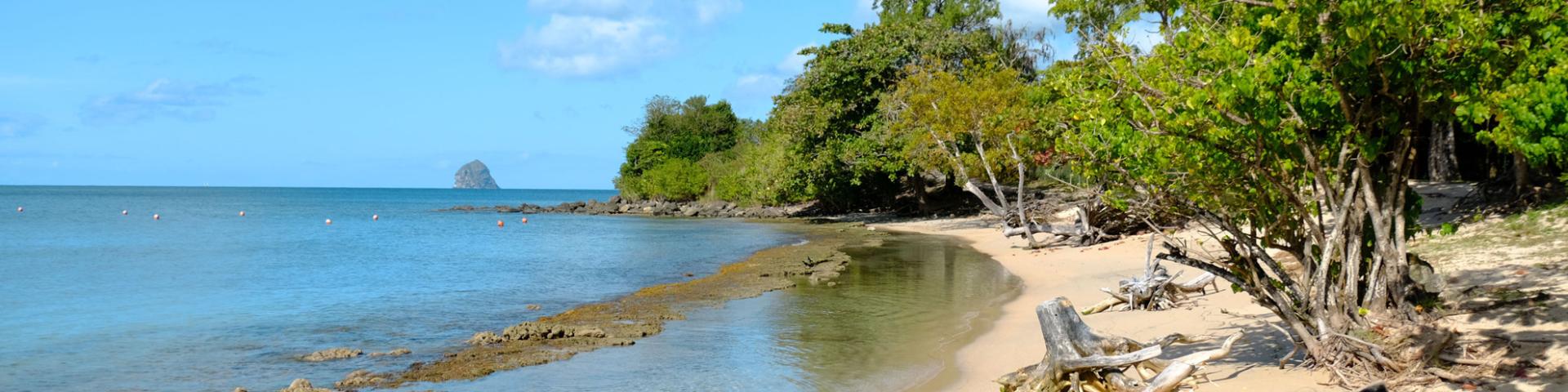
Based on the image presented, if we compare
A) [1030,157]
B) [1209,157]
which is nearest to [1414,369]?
[1209,157]

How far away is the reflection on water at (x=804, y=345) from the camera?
10.6m

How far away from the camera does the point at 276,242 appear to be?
40.1m

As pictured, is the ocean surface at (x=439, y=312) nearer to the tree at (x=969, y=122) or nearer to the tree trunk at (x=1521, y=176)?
the tree at (x=969, y=122)

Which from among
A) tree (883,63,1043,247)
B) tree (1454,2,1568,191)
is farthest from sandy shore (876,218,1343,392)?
tree (883,63,1043,247)

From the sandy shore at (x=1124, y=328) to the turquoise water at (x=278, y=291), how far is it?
6.82 meters

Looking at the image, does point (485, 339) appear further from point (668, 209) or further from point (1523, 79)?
point (668, 209)

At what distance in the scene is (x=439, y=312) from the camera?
17.3 m

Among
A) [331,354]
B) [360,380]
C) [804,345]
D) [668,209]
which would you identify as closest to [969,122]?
[804,345]

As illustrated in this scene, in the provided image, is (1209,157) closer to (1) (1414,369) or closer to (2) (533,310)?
(1) (1414,369)

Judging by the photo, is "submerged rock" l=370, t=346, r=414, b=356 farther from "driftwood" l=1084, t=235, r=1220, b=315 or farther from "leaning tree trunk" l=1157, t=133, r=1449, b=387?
"leaning tree trunk" l=1157, t=133, r=1449, b=387

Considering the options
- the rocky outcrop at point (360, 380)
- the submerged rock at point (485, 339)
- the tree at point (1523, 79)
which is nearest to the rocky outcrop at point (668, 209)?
the submerged rock at point (485, 339)

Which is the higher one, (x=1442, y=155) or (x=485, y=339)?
(x=1442, y=155)

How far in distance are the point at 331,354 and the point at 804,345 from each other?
5.86 m

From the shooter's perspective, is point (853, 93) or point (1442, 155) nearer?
point (1442, 155)
